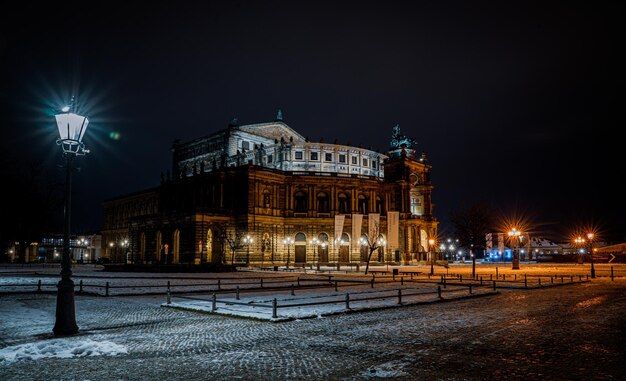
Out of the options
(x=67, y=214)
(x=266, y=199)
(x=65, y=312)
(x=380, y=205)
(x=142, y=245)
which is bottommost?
(x=142, y=245)

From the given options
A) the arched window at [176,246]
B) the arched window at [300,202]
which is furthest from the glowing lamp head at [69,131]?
the arched window at [300,202]

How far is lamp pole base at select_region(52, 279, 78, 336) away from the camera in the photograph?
11.8 m

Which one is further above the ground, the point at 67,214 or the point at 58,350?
the point at 67,214

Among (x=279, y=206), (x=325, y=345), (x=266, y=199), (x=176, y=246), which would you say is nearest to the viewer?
(x=325, y=345)

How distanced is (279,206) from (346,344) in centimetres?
6268

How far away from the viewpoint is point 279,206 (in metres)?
73.2

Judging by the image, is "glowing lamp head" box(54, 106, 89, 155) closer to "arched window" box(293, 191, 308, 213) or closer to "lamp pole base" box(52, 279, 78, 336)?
"lamp pole base" box(52, 279, 78, 336)

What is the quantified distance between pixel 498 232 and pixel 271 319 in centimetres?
13493

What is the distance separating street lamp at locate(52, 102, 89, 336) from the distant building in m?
44.6

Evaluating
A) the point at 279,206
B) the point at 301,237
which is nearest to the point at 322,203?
the point at 301,237

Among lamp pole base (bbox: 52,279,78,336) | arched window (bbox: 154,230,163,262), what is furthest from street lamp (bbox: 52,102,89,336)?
arched window (bbox: 154,230,163,262)

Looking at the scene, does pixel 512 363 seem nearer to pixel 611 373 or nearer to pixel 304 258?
pixel 611 373

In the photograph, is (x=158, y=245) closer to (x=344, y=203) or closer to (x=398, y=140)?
(x=344, y=203)

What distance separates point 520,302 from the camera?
20250 mm
